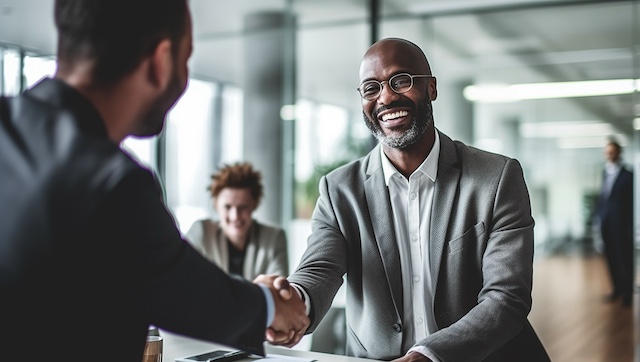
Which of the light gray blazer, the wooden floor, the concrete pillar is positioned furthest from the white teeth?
the concrete pillar

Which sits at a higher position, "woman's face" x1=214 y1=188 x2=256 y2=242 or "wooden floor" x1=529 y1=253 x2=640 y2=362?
"woman's face" x1=214 y1=188 x2=256 y2=242

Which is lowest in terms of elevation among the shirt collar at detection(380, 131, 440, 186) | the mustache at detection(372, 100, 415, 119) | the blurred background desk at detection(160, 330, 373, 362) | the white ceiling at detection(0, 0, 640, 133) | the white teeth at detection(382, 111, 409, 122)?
the blurred background desk at detection(160, 330, 373, 362)

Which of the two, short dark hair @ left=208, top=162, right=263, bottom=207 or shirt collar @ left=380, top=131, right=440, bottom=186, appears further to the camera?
short dark hair @ left=208, top=162, right=263, bottom=207

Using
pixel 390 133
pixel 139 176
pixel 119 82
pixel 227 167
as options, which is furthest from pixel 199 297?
pixel 227 167

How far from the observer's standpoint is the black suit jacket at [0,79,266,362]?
40.4 inches

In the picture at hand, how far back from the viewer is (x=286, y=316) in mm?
1676

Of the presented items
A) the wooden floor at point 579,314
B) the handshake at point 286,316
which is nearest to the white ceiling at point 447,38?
the wooden floor at point 579,314

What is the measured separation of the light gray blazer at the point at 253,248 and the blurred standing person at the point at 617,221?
244 centimetres

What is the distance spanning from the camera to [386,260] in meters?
2.16

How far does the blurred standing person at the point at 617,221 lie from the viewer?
5.09 m

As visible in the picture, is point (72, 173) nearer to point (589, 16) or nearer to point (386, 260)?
point (386, 260)

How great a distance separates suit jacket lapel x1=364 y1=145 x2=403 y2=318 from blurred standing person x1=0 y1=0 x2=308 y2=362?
912mm

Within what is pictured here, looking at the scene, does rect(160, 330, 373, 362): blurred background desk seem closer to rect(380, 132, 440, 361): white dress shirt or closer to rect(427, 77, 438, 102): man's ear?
rect(380, 132, 440, 361): white dress shirt

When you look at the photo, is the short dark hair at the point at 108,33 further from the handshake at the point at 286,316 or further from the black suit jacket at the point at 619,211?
the black suit jacket at the point at 619,211
